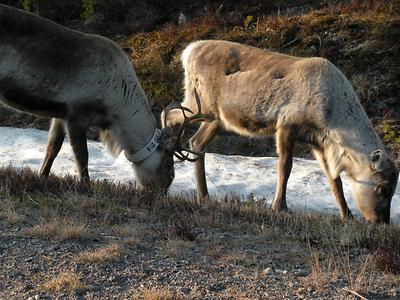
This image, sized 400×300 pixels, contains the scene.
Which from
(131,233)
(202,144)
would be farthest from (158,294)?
(202,144)

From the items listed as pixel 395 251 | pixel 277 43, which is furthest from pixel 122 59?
pixel 277 43

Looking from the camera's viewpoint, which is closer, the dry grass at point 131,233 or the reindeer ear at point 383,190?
the dry grass at point 131,233

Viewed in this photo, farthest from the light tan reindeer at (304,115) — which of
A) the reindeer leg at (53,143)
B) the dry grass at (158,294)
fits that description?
the dry grass at (158,294)

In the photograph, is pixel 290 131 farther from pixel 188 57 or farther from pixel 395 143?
pixel 395 143

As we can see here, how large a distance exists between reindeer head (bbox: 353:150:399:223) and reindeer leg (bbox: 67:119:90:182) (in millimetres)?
3018

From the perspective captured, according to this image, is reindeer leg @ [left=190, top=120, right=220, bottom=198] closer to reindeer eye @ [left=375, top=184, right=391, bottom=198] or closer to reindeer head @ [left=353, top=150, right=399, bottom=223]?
reindeer head @ [left=353, top=150, right=399, bottom=223]

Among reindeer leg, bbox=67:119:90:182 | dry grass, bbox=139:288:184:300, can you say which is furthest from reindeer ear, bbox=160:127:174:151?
dry grass, bbox=139:288:184:300

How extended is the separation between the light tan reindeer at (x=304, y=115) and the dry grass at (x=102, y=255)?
3396 mm

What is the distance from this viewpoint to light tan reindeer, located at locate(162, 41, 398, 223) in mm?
8312

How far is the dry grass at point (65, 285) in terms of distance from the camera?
4711mm

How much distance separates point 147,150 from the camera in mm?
8414

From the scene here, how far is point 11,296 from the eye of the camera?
463 centimetres

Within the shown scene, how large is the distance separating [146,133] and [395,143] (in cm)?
508

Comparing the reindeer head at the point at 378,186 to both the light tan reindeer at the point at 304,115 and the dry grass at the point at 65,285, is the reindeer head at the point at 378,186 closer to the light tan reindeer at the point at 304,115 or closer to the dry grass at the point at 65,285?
the light tan reindeer at the point at 304,115
